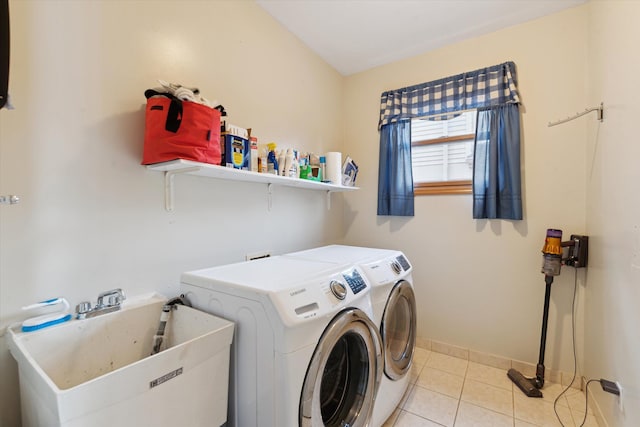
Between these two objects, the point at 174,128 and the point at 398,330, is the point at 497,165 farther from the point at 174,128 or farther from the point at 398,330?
the point at 174,128

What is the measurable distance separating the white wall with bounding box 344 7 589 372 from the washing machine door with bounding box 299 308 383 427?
134 cm

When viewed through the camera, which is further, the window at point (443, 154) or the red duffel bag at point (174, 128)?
the window at point (443, 154)

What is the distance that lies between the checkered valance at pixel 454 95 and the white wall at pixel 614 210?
0.48 metres

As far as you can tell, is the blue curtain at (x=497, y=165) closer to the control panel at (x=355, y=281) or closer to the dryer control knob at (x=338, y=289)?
the control panel at (x=355, y=281)

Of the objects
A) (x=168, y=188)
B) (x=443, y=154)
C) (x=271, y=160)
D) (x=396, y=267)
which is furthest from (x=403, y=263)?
(x=168, y=188)

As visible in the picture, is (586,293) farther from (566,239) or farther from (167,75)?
(167,75)

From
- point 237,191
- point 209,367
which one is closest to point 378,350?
point 209,367

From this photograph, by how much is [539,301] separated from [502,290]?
23 cm

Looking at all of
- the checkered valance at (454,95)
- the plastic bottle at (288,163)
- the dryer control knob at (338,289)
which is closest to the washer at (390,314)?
the dryer control knob at (338,289)

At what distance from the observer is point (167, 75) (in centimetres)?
139

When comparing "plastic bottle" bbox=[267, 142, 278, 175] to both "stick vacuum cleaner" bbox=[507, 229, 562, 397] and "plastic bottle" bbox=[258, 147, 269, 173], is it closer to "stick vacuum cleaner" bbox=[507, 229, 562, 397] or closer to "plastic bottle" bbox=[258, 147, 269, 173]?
"plastic bottle" bbox=[258, 147, 269, 173]

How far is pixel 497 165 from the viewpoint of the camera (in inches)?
82.0

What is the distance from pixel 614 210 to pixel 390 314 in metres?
1.29

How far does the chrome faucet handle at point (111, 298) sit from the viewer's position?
1.14 meters
